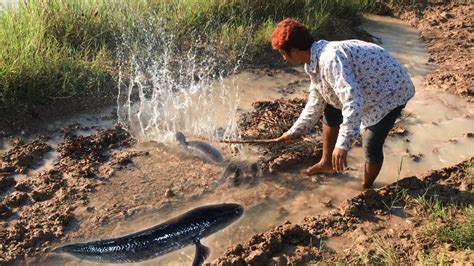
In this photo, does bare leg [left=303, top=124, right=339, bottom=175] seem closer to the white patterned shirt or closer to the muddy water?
the muddy water

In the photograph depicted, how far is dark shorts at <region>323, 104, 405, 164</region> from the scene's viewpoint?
350 centimetres

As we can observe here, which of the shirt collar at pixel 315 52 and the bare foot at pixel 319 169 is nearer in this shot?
the shirt collar at pixel 315 52

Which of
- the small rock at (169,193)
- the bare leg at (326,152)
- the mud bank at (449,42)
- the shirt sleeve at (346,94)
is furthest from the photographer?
the mud bank at (449,42)

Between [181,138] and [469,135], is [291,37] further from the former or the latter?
[469,135]

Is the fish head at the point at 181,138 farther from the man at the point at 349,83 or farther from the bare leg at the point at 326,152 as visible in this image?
the man at the point at 349,83

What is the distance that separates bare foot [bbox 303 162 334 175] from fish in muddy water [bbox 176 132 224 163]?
749 mm

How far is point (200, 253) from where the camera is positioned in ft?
11.5

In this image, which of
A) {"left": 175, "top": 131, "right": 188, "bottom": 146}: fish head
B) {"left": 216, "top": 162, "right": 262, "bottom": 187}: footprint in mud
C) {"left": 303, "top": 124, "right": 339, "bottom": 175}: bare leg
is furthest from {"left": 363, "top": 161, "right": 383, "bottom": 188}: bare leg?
{"left": 175, "top": 131, "right": 188, "bottom": 146}: fish head

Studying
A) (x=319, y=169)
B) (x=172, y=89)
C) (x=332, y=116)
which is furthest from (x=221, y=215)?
(x=172, y=89)

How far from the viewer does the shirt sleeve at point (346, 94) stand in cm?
310

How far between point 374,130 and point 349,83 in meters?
A: 0.57

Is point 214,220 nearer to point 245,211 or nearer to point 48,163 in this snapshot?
point 245,211

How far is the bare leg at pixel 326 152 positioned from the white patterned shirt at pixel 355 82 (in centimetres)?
38

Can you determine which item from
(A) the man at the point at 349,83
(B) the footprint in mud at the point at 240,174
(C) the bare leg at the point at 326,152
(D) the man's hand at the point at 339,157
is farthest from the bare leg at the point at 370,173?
(B) the footprint in mud at the point at 240,174
